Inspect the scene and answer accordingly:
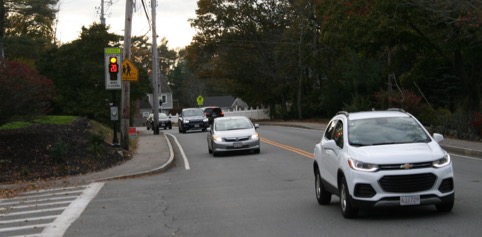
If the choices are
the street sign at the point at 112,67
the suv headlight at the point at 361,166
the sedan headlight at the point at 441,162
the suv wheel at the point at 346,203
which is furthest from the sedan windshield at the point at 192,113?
the sedan headlight at the point at 441,162

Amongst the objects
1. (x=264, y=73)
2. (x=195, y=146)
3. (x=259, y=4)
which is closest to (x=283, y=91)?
(x=264, y=73)

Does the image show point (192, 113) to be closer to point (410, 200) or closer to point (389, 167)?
point (389, 167)

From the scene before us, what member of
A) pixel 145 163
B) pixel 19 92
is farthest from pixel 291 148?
pixel 19 92

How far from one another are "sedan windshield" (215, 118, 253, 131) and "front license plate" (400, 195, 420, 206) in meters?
16.3

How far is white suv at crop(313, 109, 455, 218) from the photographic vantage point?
30.2 ft

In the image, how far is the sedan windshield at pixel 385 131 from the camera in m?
10.2

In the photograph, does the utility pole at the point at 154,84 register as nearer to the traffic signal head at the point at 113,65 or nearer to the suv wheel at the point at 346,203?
the traffic signal head at the point at 113,65

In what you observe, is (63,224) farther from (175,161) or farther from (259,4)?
(259,4)

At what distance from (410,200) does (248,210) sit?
3259 millimetres

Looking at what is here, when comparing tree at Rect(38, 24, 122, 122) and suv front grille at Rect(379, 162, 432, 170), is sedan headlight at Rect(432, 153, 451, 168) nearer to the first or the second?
suv front grille at Rect(379, 162, 432, 170)

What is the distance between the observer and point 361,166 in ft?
30.8

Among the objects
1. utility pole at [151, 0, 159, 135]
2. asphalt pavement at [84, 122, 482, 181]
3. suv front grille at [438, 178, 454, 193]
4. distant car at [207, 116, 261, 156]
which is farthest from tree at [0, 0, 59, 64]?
suv front grille at [438, 178, 454, 193]

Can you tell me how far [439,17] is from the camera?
81.9 ft

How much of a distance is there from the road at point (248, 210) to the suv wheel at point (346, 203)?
0.13 metres
